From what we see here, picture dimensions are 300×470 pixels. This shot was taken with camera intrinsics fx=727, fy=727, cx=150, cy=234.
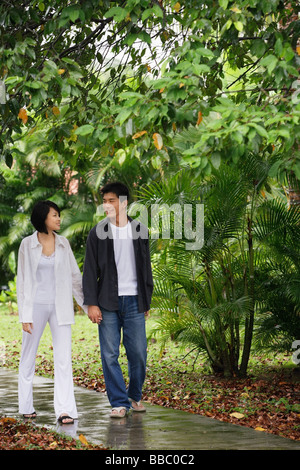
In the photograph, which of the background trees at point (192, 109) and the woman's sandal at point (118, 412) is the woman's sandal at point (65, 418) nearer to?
the woman's sandal at point (118, 412)

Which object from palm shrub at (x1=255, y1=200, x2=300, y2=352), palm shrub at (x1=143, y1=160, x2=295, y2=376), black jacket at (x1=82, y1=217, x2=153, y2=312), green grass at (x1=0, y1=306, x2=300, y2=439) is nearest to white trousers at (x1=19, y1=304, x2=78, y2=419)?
black jacket at (x1=82, y1=217, x2=153, y2=312)

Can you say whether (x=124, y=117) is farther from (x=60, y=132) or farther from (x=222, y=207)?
(x=222, y=207)

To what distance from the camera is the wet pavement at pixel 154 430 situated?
586 cm

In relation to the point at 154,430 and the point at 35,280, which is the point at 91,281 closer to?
the point at 35,280

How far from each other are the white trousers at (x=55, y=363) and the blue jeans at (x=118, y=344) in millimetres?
352

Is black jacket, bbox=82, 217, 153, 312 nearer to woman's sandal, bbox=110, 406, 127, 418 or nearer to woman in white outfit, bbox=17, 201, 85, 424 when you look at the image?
woman in white outfit, bbox=17, 201, 85, 424

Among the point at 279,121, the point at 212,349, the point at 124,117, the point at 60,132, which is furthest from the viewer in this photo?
the point at 212,349

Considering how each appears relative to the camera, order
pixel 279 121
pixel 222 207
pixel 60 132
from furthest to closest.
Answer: pixel 222 207, pixel 60 132, pixel 279 121

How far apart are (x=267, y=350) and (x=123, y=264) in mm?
3393

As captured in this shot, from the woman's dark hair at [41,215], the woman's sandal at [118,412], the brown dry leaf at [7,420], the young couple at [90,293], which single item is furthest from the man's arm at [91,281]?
the brown dry leaf at [7,420]

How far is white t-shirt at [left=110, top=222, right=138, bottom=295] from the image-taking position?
708 centimetres

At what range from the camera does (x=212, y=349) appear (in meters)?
9.54

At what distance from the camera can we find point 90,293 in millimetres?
6992
